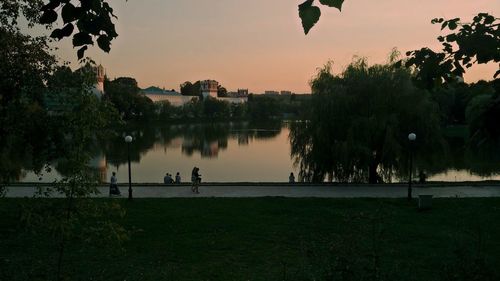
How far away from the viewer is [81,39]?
11.0 feet

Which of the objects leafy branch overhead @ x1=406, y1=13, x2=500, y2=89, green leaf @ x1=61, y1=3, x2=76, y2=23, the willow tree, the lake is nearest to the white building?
the lake

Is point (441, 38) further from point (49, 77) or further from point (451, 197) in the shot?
point (451, 197)

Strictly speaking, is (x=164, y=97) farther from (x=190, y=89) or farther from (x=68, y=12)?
(x=68, y=12)

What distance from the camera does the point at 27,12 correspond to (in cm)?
1142

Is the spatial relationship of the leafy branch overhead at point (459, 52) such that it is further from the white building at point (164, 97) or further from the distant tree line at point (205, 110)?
the white building at point (164, 97)

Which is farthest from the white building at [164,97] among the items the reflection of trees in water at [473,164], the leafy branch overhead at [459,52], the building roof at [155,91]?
the leafy branch overhead at [459,52]

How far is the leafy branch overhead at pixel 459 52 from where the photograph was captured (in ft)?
15.7
